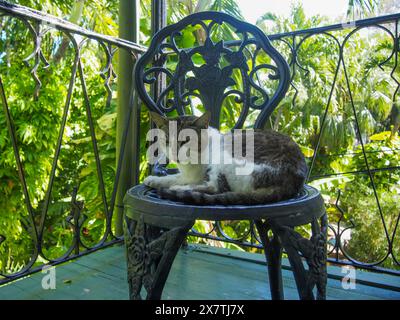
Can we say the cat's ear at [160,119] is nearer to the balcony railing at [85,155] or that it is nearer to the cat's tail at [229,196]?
the cat's tail at [229,196]

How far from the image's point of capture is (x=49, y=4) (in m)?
6.14

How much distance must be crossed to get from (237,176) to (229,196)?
143 millimetres

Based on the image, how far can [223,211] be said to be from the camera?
0.91 meters

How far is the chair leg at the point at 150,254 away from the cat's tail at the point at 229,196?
9 cm

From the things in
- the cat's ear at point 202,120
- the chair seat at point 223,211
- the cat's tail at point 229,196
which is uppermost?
the cat's ear at point 202,120

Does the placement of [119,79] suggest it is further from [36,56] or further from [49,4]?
[49,4]

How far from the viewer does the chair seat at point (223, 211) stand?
0.91 meters

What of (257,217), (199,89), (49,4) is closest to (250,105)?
(199,89)

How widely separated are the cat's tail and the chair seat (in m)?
0.03

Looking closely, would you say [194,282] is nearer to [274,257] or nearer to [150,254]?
[274,257]

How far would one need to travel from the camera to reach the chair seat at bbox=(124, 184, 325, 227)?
0.91m

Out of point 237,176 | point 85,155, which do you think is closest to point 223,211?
point 237,176

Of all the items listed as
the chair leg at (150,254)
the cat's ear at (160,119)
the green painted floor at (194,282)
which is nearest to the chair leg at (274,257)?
the green painted floor at (194,282)

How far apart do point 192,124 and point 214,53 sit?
1.72ft
